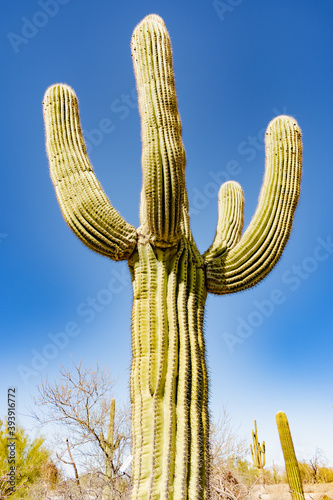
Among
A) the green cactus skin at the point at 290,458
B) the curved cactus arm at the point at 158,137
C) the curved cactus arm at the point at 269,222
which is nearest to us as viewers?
the curved cactus arm at the point at 158,137

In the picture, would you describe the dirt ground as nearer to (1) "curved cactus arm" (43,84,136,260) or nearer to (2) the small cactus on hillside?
(2) the small cactus on hillside

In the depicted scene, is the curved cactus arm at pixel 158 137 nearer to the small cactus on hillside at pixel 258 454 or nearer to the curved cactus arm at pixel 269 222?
the curved cactus arm at pixel 269 222

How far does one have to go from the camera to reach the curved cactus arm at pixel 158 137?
3213 mm

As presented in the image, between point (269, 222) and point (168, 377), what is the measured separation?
1921mm

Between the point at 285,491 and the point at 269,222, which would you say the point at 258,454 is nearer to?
the point at 285,491

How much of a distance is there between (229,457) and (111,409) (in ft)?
13.7

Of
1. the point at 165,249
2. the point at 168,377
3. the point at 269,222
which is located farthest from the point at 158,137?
the point at 168,377

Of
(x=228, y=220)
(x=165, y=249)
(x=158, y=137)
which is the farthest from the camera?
(x=228, y=220)

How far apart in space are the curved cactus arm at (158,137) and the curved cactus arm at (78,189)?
28 cm

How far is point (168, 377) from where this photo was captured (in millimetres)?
2887

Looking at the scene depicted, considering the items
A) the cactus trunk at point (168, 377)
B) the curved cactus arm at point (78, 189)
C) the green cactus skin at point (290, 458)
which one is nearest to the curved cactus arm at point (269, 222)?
the cactus trunk at point (168, 377)

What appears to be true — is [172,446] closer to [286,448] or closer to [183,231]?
[183,231]

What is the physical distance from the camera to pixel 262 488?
13.7m

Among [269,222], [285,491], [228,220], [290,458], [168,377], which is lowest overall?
[285,491]
